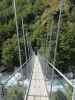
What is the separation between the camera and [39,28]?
76.8ft

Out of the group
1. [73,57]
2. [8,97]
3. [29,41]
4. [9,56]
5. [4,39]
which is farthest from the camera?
[4,39]

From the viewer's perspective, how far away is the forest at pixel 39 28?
1994 cm

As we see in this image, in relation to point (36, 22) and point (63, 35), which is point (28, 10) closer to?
point (36, 22)

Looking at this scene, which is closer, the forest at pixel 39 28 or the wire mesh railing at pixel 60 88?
the wire mesh railing at pixel 60 88

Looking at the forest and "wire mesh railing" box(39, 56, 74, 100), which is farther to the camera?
the forest

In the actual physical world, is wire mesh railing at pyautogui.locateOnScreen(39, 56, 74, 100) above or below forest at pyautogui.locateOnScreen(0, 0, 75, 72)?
above

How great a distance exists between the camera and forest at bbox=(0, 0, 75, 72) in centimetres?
1994

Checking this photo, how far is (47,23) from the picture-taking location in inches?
881

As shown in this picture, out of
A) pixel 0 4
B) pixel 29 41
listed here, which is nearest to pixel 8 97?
pixel 29 41

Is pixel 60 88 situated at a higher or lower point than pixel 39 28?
higher

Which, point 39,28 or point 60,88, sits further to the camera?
point 39,28

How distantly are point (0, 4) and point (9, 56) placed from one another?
4732mm

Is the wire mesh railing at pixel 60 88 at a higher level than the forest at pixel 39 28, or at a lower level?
higher

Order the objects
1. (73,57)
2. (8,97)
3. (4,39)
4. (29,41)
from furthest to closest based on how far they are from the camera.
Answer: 1. (4,39)
2. (29,41)
3. (73,57)
4. (8,97)
